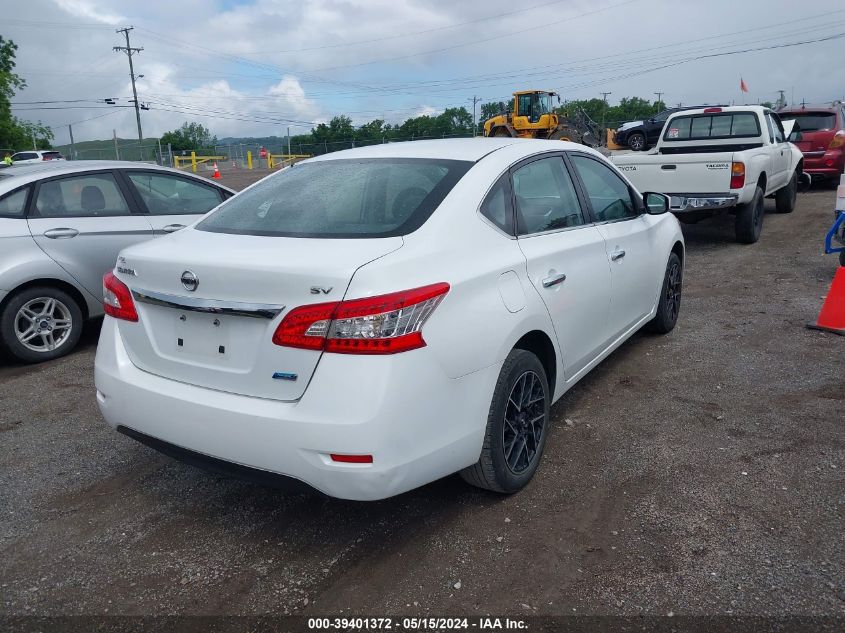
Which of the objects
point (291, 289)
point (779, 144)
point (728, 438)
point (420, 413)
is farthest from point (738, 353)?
point (779, 144)

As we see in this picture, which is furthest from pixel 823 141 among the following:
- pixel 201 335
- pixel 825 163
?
pixel 201 335

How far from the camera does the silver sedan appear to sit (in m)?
5.54

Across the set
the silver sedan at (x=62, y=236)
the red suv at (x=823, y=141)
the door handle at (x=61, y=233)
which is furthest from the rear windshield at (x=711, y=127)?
the door handle at (x=61, y=233)

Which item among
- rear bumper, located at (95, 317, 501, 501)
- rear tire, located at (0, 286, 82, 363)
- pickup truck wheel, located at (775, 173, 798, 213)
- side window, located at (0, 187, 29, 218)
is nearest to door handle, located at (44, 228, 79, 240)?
side window, located at (0, 187, 29, 218)

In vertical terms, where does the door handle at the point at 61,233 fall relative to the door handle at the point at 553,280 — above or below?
above

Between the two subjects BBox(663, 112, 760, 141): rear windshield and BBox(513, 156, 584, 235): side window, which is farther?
BBox(663, 112, 760, 141): rear windshield

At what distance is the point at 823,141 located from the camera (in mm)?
13703

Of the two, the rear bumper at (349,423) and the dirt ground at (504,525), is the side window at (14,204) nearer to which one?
the dirt ground at (504,525)

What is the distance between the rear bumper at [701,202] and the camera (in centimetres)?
886

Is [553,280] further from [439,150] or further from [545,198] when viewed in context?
[439,150]

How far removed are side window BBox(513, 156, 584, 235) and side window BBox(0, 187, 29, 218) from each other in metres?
4.23

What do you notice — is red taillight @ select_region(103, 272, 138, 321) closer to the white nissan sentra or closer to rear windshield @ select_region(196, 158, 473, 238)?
the white nissan sentra

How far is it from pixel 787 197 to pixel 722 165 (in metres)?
4.31

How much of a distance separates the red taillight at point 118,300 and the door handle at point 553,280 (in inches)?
75.3
